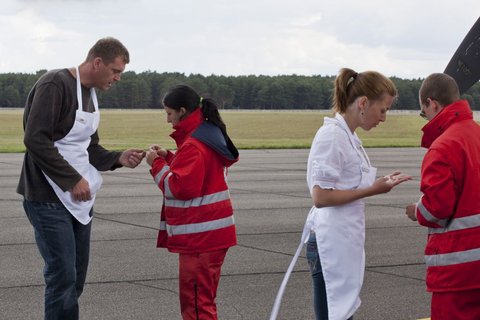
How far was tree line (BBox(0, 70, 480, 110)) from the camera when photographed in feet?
436

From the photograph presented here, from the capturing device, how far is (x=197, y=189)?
4449mm

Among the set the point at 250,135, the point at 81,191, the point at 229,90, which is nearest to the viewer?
the point at 81,191

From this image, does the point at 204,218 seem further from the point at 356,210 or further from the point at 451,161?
the point at 451,161

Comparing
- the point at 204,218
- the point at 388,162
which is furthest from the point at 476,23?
the point at 388,162

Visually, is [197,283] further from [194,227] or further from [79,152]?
[79,152]

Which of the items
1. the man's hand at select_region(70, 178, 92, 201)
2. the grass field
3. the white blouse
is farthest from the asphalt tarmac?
the grass field

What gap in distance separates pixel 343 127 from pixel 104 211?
799cm

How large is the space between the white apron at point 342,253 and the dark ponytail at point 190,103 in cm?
83

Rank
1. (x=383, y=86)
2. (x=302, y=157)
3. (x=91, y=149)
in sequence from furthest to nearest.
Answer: (x=302, y=157) → (x=91, y=149) → (x=383, y=86)

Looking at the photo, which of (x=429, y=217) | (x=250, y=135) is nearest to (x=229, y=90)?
(x=250, y=135)

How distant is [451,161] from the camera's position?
12.3 ft

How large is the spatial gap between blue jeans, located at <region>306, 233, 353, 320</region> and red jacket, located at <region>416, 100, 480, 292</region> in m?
0.70

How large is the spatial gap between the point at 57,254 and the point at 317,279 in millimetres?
1492

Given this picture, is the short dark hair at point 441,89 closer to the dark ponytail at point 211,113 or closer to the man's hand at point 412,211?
the man's hand at point 412,211
